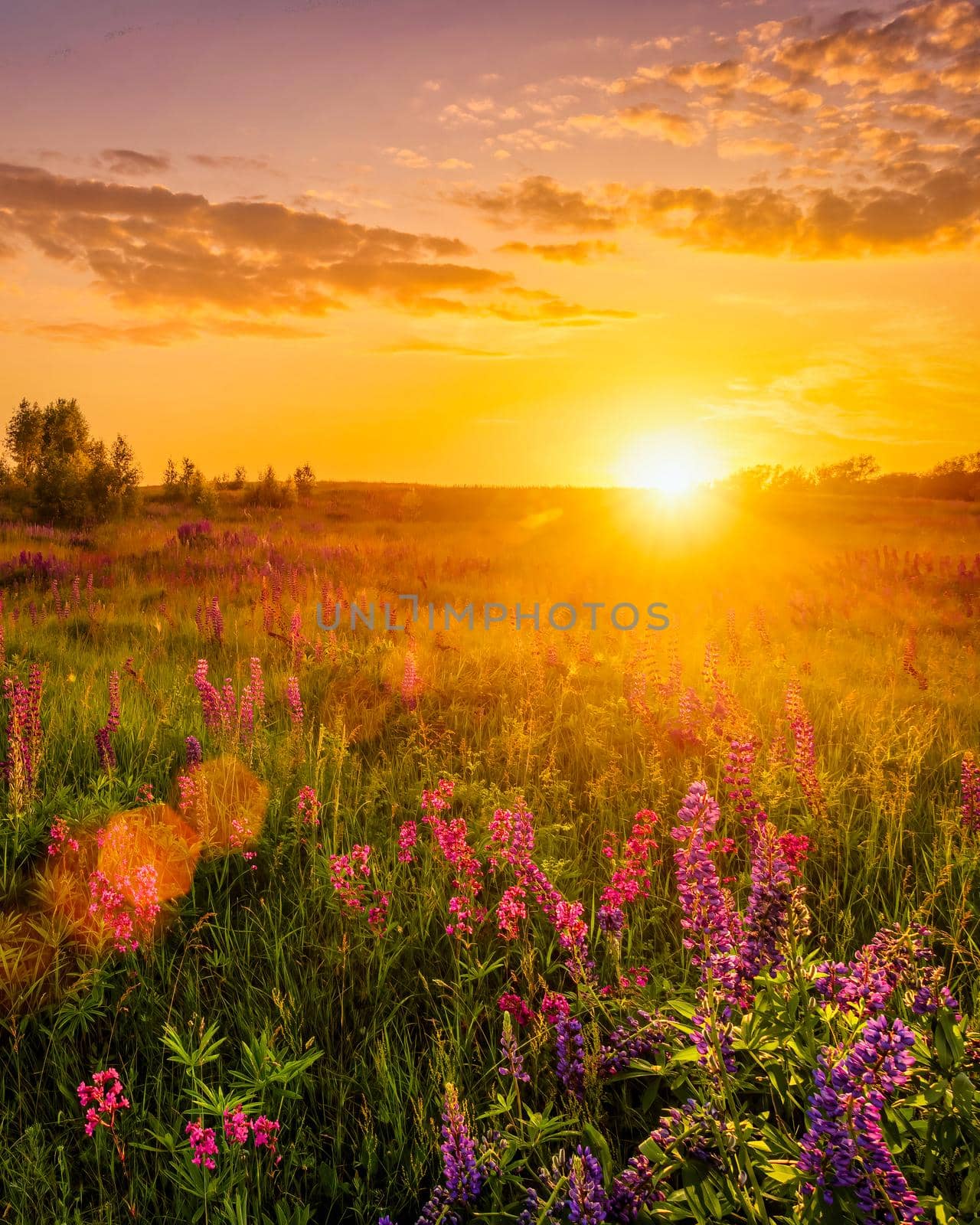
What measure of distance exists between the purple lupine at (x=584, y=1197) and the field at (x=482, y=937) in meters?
0.01

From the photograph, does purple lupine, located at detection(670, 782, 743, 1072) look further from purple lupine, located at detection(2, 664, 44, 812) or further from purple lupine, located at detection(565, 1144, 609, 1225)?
purple lupine, located at detection(2, 664, 44, 812)

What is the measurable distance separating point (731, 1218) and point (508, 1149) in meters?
0.57

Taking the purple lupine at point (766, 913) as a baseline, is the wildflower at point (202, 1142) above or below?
below

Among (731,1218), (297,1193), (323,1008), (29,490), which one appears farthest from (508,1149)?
(29,490)

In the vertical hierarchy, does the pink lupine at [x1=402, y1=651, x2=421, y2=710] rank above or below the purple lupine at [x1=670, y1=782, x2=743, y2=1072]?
below

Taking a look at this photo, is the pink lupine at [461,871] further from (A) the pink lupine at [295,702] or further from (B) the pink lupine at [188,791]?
(A) the pink lupine at [295,702]

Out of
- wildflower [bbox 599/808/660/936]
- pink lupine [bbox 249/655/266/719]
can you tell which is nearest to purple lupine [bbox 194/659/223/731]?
pink lupine [bbox 249/655/266/719]

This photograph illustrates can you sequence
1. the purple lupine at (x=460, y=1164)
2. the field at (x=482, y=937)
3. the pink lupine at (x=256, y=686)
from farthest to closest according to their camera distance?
the pink lupine at (x=256, y=686) < the purple lupine at (x=460, y=1164) < the field at (x=482, y=937)

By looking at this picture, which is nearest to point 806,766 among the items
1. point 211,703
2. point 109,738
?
point 211,703

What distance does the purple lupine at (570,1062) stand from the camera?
207 centimetres

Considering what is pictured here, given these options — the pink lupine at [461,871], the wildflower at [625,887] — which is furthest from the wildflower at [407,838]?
the wildflower at [625,887]

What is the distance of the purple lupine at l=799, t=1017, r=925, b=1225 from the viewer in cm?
122

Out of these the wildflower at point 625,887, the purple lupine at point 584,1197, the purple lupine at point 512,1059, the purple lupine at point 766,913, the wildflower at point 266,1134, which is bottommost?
the wildflower at point 266,1134

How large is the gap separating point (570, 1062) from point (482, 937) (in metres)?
0.94
